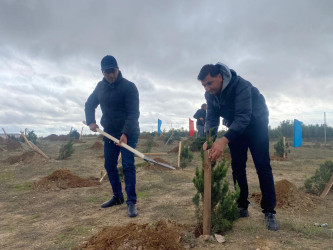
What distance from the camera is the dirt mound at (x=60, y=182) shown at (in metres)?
6.07

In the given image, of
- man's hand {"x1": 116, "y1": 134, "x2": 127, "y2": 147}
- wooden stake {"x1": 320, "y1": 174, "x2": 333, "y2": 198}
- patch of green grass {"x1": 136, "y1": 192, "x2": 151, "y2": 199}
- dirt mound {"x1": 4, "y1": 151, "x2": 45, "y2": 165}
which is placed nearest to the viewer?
man's hand {"x1": 116, "y1": 134, "x2": 127, "y2": 147}

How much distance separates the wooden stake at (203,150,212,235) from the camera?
8.59ft

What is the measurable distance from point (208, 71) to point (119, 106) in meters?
1.68

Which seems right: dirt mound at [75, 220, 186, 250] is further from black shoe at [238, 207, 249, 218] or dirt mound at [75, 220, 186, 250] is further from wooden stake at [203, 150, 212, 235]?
black shoe at [238, 207, 249, 218]

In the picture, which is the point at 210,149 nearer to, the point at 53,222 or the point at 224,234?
the point at 224,234

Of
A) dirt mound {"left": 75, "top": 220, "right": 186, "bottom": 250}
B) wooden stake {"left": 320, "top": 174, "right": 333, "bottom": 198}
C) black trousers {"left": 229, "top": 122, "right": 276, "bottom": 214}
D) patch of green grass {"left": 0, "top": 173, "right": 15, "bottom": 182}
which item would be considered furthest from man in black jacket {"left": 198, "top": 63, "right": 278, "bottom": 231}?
patch of green grass {"left": 0, "top": 173, "right": 15, "bottom": 182}

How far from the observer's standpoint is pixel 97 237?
8.61 ft

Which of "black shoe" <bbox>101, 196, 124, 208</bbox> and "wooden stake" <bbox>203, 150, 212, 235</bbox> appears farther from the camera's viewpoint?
"black shoe" <bbox>101, 196, 124, 208</bbox>

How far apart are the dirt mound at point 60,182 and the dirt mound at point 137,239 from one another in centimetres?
384

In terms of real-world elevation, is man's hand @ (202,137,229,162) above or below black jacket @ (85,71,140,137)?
below

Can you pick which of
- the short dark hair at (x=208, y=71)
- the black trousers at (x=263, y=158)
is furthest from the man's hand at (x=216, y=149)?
the short dark hair at (x=208, y=71)

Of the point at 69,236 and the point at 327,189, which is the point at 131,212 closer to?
the point at 69,236

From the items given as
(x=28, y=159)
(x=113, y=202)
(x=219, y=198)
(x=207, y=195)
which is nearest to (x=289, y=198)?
(x=219, y=198)

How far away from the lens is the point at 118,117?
4.05 m
